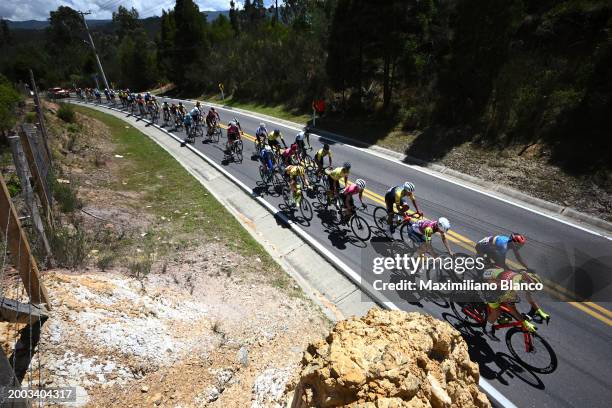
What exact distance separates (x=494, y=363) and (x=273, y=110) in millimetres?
26954

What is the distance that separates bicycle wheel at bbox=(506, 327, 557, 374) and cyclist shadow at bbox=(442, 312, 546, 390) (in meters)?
0.12

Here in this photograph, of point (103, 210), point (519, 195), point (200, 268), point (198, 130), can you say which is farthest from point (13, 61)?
point (519, 195)

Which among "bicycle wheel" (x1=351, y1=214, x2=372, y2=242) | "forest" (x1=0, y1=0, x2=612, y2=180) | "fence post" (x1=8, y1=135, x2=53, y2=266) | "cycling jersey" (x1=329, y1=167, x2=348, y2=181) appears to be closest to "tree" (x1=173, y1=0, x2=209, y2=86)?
"forest" (x1=0, y1=0, x2=612, y2=180)

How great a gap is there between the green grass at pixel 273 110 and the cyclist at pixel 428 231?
18369 millimetres

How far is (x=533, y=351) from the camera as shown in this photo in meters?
6.30

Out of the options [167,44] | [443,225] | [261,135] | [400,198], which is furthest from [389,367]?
[167,44]

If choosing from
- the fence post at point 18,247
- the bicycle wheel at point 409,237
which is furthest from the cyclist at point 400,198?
the fence post at point 18,247

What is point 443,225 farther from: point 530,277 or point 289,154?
point 289,154

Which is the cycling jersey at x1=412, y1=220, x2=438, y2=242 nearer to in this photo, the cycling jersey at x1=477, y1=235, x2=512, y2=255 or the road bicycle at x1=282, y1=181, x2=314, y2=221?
the cycling jersey at x1=477, y1=235, x2=512, y2=255

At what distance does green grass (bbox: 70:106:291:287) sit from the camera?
31.4 ft

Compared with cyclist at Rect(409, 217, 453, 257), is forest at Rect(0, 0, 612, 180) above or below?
above

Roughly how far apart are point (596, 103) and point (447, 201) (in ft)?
24.7

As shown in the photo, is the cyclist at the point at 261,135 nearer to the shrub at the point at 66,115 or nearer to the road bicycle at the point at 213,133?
the road bicycle at the point at 213,133

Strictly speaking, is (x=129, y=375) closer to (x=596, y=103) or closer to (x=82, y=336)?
(x=82, y=336)
